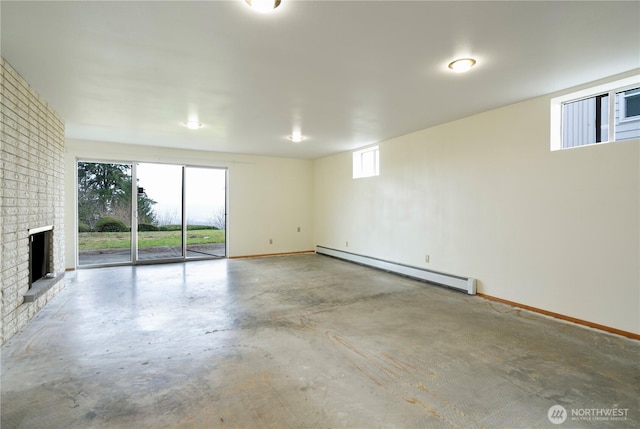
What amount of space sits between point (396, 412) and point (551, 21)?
2752 millimetres

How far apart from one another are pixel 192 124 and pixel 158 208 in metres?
2.65

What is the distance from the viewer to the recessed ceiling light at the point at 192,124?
4.54 m

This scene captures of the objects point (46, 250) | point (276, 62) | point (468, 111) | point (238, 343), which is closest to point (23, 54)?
point (276, 62)

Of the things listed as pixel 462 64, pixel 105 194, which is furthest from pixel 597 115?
pixel 105 194

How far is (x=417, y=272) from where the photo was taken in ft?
16.5

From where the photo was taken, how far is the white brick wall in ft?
8.78

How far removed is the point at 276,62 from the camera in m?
2.69

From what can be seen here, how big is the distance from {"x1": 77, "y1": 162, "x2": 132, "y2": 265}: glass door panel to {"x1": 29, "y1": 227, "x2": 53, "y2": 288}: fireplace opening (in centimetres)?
210

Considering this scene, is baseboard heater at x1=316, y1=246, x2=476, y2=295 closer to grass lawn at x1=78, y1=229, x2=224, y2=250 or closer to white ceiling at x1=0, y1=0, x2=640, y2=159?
white ceiling at x1=0, y1=0, x2=640, y2=159

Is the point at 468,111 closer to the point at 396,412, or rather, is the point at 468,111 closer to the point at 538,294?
the point at 538,294

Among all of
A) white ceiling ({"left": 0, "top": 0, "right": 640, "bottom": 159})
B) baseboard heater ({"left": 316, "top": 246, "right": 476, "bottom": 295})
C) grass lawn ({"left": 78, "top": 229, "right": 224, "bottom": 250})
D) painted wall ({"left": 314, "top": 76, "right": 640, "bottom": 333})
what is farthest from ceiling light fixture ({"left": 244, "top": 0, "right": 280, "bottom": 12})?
grass lawn ({"left": 78, "top": 229, "right": 224, "bottom": 250})

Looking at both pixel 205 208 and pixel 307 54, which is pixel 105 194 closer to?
pixel 205 208

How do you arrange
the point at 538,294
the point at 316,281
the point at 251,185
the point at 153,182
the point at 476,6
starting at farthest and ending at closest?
the point at 251,185 → the point at 153,182 → the point at 316,281 → the point at 538,294 → the point at 476,6

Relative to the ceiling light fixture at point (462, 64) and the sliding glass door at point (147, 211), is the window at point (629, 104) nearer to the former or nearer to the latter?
the ceiling light fixture at point (462, 64)
